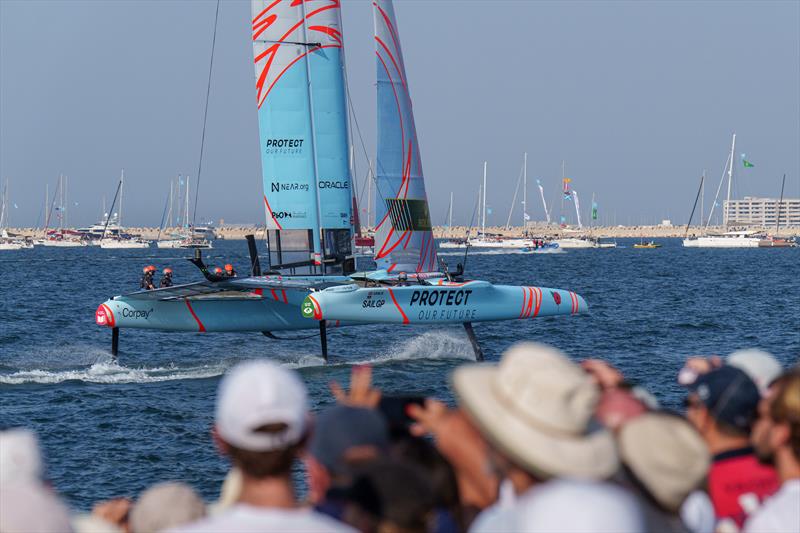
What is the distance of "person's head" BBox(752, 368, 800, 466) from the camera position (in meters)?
3.69

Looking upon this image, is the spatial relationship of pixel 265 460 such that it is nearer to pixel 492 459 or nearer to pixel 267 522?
pixel 267 522

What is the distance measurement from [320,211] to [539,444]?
19626 millimetres

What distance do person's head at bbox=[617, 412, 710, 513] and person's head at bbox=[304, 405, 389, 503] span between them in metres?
0.78

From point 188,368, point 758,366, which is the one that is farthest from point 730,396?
point 188,368

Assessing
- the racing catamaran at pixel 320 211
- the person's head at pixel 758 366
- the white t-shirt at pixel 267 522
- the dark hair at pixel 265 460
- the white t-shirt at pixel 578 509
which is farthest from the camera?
the racing catamaran at pixel 320 211

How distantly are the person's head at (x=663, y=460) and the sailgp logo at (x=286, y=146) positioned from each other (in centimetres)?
1936

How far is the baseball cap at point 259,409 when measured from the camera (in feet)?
9.76

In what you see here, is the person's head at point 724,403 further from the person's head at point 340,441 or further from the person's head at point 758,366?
the person's head at point 340,441

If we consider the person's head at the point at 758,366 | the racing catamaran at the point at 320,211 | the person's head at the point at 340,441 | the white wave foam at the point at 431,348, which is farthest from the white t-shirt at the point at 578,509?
the white wave foam at the point at 431,348

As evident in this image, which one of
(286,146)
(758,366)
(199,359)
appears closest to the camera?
(758,366)

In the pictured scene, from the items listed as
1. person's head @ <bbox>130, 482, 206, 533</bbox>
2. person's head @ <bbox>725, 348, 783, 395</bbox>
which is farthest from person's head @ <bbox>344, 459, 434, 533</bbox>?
person's head @ <bbox>725, 348, 783, 395</bbox>

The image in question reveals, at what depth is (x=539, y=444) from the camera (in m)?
3.26

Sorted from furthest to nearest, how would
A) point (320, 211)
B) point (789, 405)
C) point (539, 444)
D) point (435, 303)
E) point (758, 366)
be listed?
Answer: 1. point (320, 211)
2. point (435, 303)
3. point (758, 366)
4. point (789, 405)
5. point (539, 444)

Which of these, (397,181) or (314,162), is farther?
(397,181)
